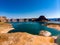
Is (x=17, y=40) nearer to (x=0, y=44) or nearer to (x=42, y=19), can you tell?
(x=0, y=44)

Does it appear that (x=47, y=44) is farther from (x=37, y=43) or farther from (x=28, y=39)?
(x=28, y=39)

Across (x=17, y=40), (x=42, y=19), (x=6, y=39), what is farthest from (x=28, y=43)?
(x=42, y=19)

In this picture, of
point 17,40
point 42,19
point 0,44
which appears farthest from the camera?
point 42,19

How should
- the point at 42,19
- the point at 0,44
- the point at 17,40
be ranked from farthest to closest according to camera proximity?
the point at 42,19, the point at 17,40, the point at 0,44

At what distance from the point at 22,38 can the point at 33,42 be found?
1.87m

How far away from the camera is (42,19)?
9975 cm

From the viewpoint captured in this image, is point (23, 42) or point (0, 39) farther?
point (0, 39)

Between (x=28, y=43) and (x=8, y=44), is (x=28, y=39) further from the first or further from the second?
(x=8, y=44)

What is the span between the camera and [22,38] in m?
15.9

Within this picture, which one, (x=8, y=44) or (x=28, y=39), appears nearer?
(x=8, y=44)

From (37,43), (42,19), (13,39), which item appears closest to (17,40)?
(13,39)

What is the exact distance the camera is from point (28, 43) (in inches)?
569

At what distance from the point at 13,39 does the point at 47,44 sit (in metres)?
4.66

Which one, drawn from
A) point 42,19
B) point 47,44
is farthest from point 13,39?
point 42,19
